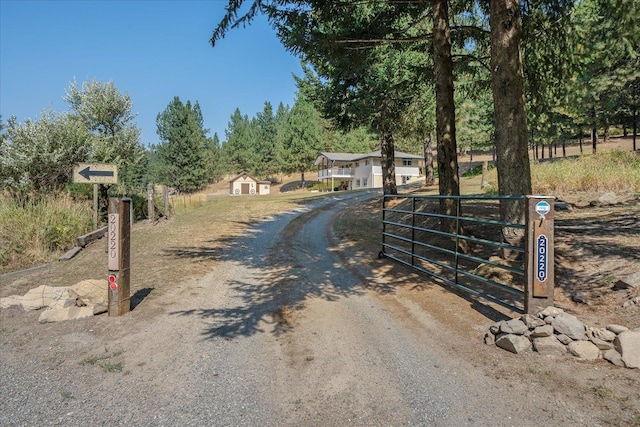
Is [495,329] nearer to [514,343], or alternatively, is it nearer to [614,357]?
[514,343]

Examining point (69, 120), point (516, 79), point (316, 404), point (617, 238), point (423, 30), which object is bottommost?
point (316, 404)

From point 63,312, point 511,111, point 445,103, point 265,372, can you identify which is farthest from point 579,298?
point 63,312

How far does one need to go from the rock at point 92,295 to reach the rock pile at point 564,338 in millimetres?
5173

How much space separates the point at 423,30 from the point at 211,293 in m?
12.1

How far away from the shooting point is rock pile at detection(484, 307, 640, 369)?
3.58 meters

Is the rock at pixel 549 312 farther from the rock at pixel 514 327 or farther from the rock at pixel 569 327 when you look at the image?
the rock at pixel 514 327

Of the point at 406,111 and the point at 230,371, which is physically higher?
the point at 406,111

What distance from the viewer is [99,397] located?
11.0 ft

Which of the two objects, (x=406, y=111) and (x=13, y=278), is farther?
(x=406, y=111)

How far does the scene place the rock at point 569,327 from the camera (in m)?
3.89

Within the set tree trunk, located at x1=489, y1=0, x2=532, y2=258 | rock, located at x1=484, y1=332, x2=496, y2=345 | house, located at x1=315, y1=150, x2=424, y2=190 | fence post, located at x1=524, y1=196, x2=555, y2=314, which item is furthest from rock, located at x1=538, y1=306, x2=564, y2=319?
house, located at x1=315, y1=150, x2=424, y2=190

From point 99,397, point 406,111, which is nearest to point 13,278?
point 99,397

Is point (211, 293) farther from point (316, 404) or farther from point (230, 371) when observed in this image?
point (316, 404)

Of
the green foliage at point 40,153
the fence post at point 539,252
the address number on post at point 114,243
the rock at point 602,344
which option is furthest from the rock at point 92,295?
the green foliage at point 40,153
